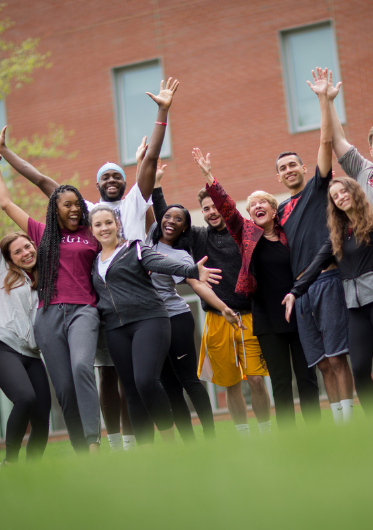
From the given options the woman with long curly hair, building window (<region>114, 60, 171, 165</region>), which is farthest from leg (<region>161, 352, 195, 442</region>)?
building window (<region>114, 60, 171, 165</region>)

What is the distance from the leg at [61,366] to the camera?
429cm

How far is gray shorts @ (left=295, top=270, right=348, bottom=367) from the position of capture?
4.54 m

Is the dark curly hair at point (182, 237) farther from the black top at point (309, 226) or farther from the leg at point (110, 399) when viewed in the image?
the leg at point (110, 399)

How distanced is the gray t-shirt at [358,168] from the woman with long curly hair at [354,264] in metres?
0.28

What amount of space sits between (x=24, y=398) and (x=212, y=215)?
7.21 ft

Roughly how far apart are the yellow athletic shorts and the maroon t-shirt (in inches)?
50.8

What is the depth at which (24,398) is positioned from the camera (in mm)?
4527

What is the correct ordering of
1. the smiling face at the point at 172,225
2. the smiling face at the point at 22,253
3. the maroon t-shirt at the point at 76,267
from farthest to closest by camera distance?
1. the smiling face at the point at 172,225
2. the smiling face at the point at 22,253
3. the maroon t-shirt at the point at 76,267

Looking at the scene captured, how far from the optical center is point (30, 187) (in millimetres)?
13523

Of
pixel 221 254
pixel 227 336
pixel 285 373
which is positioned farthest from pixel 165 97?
pixel 285 373

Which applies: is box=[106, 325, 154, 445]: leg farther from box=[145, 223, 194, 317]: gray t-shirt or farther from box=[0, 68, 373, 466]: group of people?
box=[145, 223, 194, 317]: gray t-shirt

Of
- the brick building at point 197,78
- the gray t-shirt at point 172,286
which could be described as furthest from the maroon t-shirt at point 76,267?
the brick building at point 197,78

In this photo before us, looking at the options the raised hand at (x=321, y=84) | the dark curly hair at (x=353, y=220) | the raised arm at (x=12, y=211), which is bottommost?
the dark curly hair at (x=353, y=220)

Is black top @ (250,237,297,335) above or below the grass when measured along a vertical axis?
above
